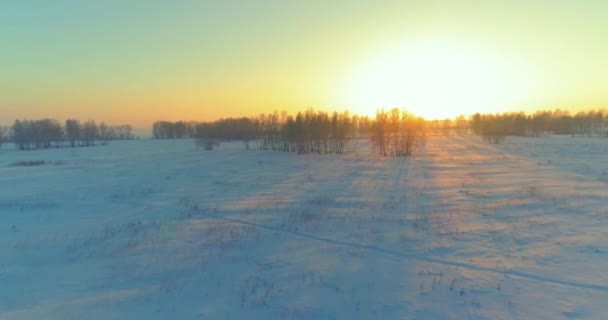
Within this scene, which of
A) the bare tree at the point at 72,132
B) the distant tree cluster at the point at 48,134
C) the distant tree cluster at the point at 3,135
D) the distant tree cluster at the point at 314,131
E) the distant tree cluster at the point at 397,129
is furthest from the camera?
the distant tree cluster at the point at 3,135

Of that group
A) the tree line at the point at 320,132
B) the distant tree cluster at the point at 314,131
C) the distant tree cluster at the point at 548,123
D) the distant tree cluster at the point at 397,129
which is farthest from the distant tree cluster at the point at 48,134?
the distant tree cluster at the point at 548,123

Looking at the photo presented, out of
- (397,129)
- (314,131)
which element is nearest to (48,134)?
(314,131)

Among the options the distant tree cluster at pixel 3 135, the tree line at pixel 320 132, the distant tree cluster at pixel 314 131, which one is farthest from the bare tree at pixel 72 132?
the distant tree cluster at pixel 314 131

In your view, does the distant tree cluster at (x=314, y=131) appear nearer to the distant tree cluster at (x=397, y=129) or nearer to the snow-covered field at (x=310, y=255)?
the distant tree cluster at (x=397, y=129)

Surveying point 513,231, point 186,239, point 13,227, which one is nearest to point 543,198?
point 513,231

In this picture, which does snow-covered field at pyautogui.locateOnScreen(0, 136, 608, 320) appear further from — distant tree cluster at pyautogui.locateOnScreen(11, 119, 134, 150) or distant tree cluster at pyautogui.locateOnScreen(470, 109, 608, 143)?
distant tree cluster at pyautogui.locateOnScreen(11, 119, 134, 150)

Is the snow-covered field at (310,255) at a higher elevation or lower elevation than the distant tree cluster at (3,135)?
lower

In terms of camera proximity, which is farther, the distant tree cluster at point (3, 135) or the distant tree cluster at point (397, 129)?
the distant tree cluster at point (3, 135)

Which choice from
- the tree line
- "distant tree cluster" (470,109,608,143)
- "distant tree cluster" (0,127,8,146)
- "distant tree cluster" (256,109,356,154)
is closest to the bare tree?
"distant tree cluster" (0,127,8,146)

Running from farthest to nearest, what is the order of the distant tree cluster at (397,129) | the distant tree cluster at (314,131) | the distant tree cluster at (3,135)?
the distant tree cluster at (3,135) → the distant tree cluster at (314,131) → the distant tree cluster at (397,129)
